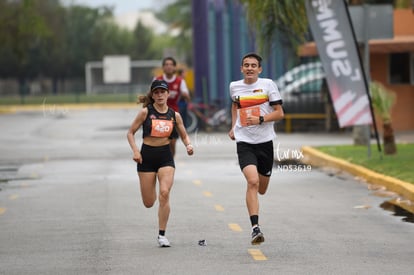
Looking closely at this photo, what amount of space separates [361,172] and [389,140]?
2.11m

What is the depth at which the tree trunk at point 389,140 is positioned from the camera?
2061cm

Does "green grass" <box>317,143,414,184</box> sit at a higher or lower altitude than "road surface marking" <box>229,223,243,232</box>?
lower

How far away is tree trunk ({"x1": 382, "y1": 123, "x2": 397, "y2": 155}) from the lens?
2061 centimetres

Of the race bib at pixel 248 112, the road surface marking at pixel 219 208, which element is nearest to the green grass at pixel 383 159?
the road surface marking at pixel 219 208

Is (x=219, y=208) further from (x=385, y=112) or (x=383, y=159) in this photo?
(x=385, y=112)

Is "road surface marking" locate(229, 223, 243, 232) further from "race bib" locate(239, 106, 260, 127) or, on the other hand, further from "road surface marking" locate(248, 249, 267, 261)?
"road surface marking" locate(248, 249, 267, 261)

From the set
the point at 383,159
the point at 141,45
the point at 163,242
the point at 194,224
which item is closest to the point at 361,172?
the point at 383,159

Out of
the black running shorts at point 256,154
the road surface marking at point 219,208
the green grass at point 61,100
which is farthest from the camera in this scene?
the green grass at point 61,100

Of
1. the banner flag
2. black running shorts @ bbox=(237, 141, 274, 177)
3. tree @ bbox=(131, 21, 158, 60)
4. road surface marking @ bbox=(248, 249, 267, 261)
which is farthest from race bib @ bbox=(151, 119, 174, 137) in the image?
tree @ bbox=(131, 21, 158, 60)

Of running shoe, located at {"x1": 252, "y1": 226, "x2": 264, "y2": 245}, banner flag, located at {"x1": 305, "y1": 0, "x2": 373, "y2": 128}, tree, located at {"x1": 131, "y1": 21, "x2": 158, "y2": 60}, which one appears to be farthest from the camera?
tree, located at {"x1": 131, "y1": 21, "x2": 158, "y2": 60}

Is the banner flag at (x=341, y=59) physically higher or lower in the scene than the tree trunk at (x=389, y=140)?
higher

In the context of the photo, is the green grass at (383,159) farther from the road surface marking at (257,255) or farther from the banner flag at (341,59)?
the road surface marking at (257,255)

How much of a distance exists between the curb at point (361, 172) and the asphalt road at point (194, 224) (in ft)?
A: 0.75

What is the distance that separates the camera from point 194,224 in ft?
43.2
